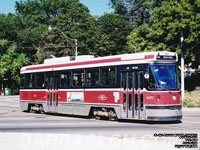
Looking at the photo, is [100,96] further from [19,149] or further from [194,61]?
[194,61]

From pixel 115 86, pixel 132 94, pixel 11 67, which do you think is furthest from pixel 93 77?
pixel 11 67

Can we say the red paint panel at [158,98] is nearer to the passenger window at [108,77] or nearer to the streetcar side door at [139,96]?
the streetcar side door at [139,96]

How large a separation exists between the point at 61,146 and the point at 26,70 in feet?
55.3

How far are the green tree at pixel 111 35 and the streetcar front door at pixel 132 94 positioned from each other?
140 feet

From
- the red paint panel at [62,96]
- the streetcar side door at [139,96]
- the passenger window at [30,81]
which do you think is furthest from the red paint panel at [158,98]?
the passenger window at [30,81]

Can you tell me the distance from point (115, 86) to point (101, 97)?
47.5 inches

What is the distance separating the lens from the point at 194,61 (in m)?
42.3

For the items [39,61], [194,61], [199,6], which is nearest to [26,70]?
[199,6]

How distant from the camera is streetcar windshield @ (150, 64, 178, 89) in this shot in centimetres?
1662

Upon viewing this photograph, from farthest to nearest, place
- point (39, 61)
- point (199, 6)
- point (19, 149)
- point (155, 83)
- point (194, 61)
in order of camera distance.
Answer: point (39, 61), point (194, 61), point (199, 6), point (155, 83), point (19, 149)

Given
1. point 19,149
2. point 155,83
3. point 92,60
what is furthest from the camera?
point 92,60

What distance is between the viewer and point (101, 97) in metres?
19.0

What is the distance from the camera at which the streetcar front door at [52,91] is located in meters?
22.7

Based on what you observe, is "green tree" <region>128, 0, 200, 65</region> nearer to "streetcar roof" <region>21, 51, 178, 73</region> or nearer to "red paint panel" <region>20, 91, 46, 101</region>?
"streetcar roof" <region>21, 51, 178, 73</region>
